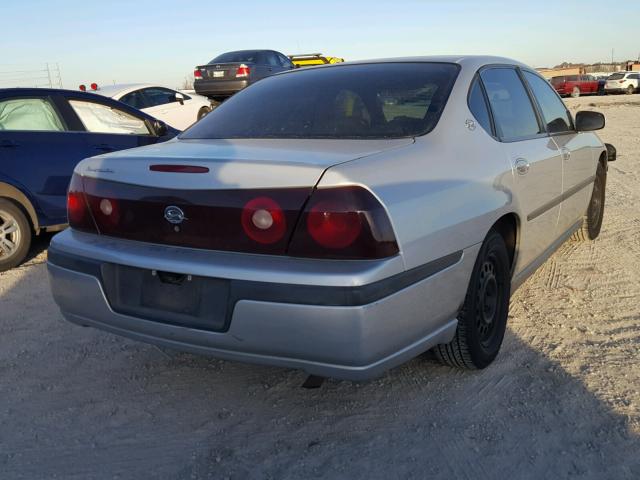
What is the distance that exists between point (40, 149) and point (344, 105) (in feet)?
11.0

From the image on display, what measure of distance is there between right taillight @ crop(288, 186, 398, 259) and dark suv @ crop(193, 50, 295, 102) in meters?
13.3

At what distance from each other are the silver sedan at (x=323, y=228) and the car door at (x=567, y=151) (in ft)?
2.43

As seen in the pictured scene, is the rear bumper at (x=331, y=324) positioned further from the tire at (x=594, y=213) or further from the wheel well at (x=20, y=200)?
the tire at (x=594, y=213)

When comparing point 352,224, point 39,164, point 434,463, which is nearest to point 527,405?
point 434,463

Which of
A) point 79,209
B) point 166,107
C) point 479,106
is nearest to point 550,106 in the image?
point 479,106

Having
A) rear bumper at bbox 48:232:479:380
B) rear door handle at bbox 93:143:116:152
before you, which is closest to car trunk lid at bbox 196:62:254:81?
rear door handle at bbox 93:143:116:152

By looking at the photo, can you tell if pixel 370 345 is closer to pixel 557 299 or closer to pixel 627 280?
pixel 557 299

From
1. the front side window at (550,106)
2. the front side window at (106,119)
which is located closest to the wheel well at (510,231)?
the front side window at (550,106)

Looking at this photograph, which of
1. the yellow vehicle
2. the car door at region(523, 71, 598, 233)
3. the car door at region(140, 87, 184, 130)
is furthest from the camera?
the yellow vehicle

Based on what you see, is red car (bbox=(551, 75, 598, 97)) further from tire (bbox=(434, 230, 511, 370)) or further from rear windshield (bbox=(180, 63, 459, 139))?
tire (bbox=(434, 230, 511, 370))

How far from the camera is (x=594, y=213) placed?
5262mm

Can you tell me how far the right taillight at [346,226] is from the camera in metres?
2.18

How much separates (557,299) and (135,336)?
2.76 metres

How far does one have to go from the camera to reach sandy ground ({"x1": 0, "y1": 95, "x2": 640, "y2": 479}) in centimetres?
241
